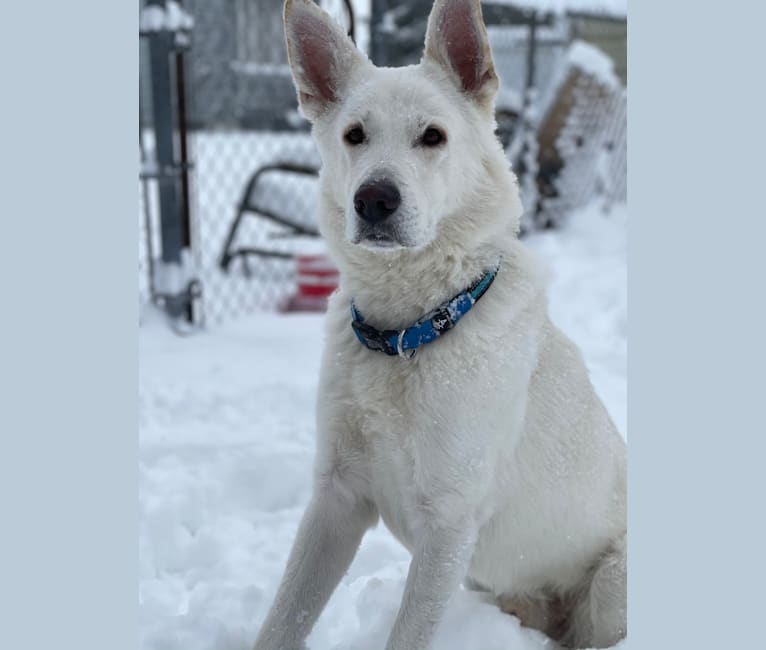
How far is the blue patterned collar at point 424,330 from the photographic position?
→ 6.47ft

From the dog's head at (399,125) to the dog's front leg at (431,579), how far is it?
2.28 feet

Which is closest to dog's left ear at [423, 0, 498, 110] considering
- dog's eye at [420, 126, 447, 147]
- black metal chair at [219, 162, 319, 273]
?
dog's eye at [420, 126, 447, 147]

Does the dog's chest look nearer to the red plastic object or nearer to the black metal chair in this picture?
the red plastic object

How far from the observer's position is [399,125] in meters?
2.01

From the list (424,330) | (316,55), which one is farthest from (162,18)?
(424,330)

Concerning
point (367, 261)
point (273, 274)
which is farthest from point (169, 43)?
point (367, 261)

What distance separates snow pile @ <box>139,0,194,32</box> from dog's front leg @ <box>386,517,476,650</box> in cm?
390

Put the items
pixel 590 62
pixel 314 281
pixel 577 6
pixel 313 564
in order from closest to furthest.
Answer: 1. pixel 313 564
2. pixel 314 281
3. pixel 577 6
4. pixel 590 62

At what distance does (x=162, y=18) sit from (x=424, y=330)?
3.62 m

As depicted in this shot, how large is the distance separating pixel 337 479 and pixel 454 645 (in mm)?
A: 543

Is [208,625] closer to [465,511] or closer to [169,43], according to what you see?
[465,511]

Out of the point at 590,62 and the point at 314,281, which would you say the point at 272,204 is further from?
the point at 590,62

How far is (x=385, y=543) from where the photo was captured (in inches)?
111

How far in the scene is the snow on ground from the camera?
2.24 m
